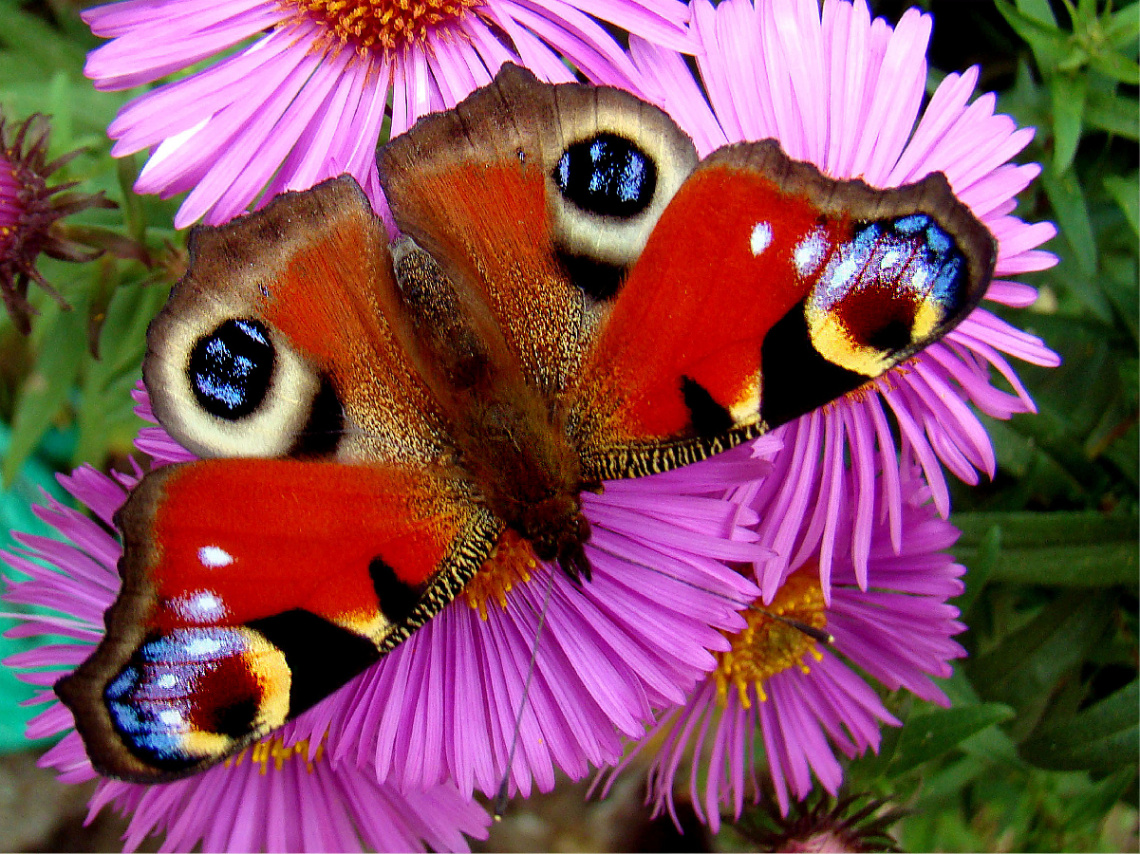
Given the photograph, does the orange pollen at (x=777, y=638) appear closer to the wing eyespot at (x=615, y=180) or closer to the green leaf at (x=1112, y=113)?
the wing eyespot at (x=615, y=180)

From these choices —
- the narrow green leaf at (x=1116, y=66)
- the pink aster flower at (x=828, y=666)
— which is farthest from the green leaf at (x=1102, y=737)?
the narrow green leaf at (x=1116, y=66)

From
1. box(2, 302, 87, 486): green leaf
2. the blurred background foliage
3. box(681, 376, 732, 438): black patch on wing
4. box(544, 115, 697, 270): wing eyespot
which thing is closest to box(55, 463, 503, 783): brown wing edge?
box(681, 376, 732, 438): black patch on wing

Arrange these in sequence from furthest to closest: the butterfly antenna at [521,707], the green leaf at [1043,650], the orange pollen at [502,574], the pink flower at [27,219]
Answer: the green leaf at [1043,650], the orange pollen at [502,574], the pink flower at [27,219], the butterfly antenna at [521,707]

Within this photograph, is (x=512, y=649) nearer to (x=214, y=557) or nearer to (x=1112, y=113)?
(x=214, y=557)

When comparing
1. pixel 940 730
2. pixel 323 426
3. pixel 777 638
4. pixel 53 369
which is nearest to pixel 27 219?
pixel 53 369

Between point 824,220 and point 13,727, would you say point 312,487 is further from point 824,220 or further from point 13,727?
point 13,727

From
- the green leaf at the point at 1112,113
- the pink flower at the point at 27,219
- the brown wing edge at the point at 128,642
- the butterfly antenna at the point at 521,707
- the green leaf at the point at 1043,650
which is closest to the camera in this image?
the brown wing edge at the point at 128,642
